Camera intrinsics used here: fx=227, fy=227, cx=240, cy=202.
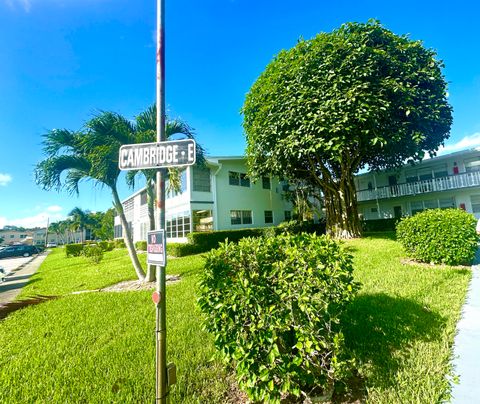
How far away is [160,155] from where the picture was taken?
2.27 m

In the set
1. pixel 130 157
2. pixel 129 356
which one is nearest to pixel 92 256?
pixel 129 356

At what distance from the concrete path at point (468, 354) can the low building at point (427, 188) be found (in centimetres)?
1669

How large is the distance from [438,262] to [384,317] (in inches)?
185

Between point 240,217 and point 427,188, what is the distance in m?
17.2

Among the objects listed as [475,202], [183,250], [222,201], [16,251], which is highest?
[222,201]

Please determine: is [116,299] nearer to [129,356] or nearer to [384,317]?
[129,356]

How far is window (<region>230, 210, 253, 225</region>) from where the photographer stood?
717 inches

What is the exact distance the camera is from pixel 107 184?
790 centimetres

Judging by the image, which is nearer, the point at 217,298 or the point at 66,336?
the point at 217,298

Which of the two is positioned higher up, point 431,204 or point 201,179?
point 201,179

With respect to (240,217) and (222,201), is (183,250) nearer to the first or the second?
(222,201)

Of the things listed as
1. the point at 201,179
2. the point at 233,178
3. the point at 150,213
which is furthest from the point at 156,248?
the point at 233,178

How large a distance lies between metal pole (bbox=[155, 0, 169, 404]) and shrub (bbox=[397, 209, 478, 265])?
26.5 ft

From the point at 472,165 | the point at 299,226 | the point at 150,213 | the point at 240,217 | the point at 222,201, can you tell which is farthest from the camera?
the point at 472,165
